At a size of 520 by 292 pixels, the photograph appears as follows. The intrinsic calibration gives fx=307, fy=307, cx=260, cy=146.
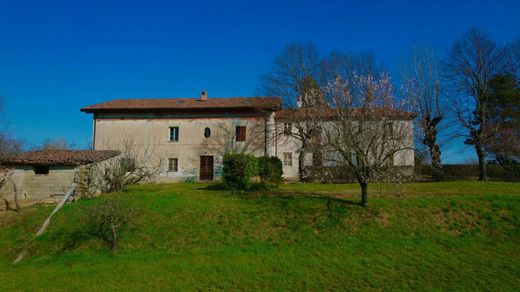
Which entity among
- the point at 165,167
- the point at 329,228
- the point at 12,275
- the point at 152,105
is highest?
the point at 152,105

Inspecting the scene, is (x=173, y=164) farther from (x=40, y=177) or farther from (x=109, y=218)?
(x=109, y=218)

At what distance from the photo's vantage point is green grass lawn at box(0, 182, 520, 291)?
7414 millimetres

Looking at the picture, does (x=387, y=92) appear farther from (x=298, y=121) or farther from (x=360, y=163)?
(x=298, y=121)

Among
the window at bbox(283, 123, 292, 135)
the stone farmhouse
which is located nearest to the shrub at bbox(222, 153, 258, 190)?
the stone farmhouse

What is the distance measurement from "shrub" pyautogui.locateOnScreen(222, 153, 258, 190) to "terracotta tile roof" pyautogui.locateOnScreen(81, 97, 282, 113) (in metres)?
8.59

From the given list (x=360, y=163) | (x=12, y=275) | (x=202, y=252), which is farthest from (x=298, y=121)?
(x=12, y=275)

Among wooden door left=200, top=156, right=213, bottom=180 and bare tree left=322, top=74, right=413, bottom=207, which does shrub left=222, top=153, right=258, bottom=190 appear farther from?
wooden door left=200, top=156, right=213, bottom=180

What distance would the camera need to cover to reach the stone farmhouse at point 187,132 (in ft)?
80.6

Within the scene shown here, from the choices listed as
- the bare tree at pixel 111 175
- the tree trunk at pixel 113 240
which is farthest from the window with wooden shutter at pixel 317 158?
the bare tree at pixel 111 175

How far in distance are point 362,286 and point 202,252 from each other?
4.60m

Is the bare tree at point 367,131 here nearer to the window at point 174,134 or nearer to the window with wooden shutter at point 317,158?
the window with wooden shutter at point 317,158

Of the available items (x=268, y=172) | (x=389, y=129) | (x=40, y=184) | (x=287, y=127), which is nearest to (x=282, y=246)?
(x=389, y=129)

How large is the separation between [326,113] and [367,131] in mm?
4703

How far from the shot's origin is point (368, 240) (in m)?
9.88
